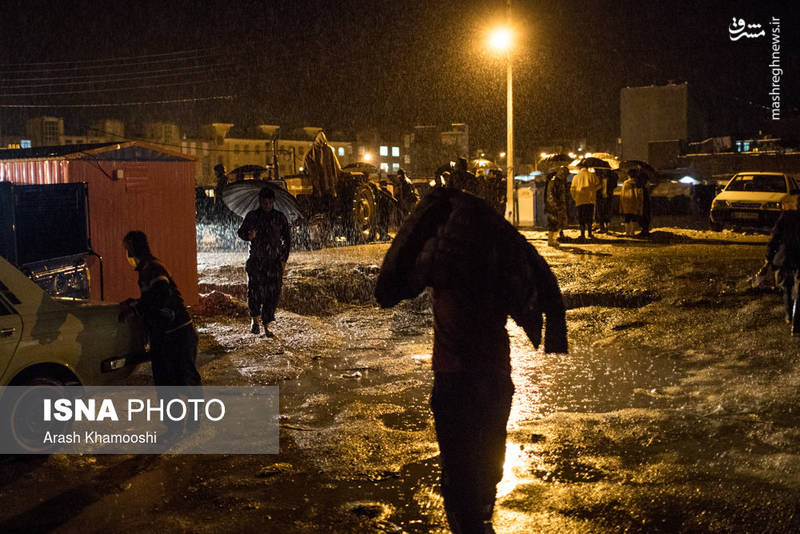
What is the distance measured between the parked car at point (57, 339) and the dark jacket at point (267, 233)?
3.41 m

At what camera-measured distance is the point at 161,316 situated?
5562 mm

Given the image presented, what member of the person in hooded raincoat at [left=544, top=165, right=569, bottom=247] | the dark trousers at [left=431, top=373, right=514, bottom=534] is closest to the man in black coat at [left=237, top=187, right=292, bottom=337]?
the dark trousers at [left=431, top=373, right=514, bottom=534]

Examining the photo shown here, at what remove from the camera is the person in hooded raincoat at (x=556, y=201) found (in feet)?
58.9

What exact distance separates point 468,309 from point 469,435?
0.56 m

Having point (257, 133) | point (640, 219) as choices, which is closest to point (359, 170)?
point (640, 219)

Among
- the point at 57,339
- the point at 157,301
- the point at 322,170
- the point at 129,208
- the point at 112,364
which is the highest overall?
the point at 322,170

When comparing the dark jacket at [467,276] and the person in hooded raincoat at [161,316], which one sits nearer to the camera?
the dark jacket at [467,276]

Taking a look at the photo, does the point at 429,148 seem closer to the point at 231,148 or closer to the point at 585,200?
the point at 231,148

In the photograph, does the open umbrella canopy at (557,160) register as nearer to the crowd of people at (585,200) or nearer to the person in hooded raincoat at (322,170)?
the crowd of people at (585,200)

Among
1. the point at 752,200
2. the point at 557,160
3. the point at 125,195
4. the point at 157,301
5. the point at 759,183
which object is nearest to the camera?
the point at 157,301

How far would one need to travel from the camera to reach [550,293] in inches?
139

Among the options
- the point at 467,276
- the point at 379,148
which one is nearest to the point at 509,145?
the point at 467,276

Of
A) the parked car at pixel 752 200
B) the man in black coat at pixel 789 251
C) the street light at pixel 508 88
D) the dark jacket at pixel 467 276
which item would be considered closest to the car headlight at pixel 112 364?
the dark jacket at pixel 467 276

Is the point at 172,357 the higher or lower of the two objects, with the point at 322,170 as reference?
lower
